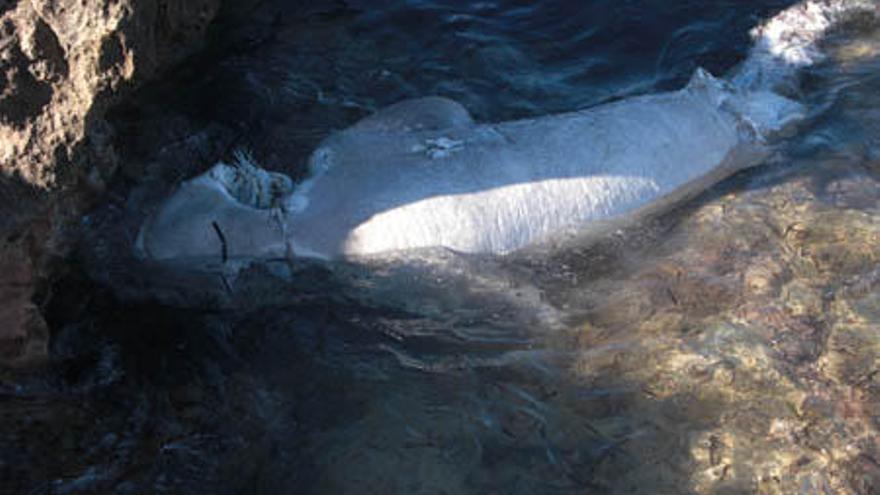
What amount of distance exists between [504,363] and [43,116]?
7.38ft

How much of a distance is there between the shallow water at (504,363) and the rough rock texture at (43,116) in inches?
20.0

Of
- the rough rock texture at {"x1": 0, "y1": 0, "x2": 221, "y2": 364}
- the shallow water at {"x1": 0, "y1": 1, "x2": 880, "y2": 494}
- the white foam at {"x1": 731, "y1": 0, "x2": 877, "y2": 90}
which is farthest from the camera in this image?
the white foam at {"x1": 731, "y1": 0, "x2": 877, "y2": 90}

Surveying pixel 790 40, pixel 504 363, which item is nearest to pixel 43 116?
pixel 504 363

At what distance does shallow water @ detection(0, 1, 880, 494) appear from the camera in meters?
3.66

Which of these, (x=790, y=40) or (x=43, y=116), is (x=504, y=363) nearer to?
(x=43, y=116)

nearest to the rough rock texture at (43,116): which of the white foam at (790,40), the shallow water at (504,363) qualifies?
the shallow water at (504,363)

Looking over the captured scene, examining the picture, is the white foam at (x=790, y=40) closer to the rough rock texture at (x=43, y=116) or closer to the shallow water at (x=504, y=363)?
the shallow water at (x=504, y=363)

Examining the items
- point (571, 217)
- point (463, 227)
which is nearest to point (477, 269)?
point (463, 227)

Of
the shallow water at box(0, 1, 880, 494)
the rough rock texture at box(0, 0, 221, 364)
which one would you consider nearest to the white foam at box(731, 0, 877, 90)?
the shallow water at box(0, 1, 880, 494)

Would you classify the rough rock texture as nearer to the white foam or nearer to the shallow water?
the shallow water

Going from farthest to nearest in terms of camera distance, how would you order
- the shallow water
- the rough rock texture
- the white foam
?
the white foam < the shallow water < the rough rock texture

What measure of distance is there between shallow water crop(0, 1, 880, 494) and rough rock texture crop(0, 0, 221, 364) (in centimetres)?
51

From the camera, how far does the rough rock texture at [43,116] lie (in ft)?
11.6

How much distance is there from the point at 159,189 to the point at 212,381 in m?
1.26
